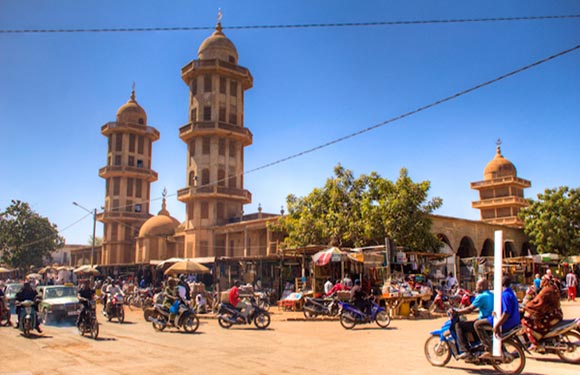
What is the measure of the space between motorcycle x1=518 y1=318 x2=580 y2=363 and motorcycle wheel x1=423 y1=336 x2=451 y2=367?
1340 millimetres

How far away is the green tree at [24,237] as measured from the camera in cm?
5200

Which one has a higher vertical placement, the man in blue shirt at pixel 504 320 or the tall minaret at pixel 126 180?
the tall minaret at pixel 126 180

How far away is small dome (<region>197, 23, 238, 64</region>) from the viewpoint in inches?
1706

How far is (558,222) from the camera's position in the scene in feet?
110

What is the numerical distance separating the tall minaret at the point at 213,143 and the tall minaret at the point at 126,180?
12.2 meters

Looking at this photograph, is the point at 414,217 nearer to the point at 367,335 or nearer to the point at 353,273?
the point at 353,273

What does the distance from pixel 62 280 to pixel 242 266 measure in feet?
61.7

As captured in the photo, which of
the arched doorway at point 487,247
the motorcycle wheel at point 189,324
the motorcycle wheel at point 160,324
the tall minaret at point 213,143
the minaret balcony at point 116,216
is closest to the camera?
the motorcycle wheel at point 189,324

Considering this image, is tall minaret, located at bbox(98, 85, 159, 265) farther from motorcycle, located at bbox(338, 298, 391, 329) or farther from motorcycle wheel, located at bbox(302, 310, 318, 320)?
motorcycle, located at bbox(338, 298, 391, 329)

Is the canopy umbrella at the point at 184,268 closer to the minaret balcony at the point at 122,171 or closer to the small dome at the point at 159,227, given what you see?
the small dome at the point at 159,227

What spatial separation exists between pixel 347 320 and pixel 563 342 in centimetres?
672

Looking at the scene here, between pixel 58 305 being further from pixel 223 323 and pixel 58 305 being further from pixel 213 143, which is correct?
pixel 213 143

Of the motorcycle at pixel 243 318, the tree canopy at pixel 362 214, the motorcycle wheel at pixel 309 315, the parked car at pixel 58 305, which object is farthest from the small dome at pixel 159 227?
the motorcycle at pixel 243 318

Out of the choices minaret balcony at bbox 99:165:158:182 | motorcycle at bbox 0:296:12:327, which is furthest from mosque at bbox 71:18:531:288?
motorcycle at bbox 0:296:12:327
